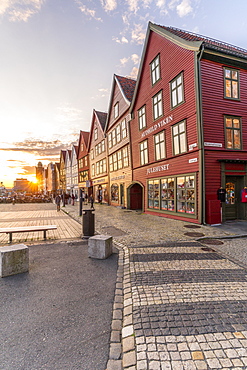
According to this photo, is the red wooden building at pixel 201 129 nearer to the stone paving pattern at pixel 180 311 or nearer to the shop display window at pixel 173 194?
the shop display window at pixel 173 194

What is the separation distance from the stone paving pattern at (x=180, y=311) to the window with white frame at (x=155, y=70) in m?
14.0

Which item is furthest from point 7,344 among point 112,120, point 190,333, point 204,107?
point 112,120

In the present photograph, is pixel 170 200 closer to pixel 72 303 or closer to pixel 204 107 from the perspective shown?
pixel 204 107

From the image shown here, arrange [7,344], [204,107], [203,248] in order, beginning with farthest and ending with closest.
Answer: [204,107] → [203,248] → [7,344]

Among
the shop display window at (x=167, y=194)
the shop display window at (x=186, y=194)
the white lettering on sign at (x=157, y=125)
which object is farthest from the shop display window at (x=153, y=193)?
the white lettering on sign at (x=157, y=125)

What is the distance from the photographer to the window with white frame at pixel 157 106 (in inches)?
591

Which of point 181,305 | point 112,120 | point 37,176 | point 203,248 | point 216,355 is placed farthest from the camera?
point 37,176

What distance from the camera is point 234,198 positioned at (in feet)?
39.7

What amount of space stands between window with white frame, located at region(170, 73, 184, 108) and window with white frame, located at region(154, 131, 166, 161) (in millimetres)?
2289

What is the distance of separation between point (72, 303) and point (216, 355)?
2.31m

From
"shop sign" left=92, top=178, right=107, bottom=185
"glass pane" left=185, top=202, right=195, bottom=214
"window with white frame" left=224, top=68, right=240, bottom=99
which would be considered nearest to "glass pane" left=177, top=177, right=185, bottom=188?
"glass pane" left=185, top=202, right=195, bottom=214

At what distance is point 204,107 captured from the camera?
11242 millimetres

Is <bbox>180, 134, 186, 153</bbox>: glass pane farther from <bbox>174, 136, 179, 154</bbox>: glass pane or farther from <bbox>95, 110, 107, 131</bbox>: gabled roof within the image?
<bbox>95, 110, 107, 131</bbox>: gabled roof

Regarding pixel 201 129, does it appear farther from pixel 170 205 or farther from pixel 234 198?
pixel 170 205
